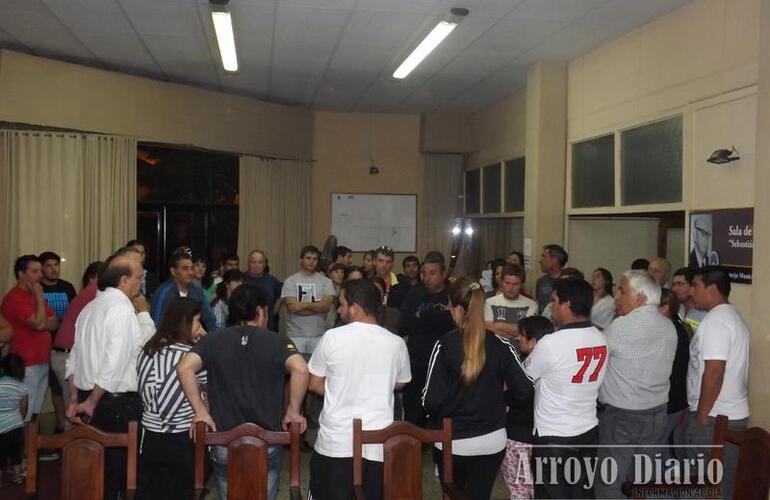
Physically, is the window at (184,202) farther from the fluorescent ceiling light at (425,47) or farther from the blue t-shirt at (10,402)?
the blue t-shirt at (10,402)

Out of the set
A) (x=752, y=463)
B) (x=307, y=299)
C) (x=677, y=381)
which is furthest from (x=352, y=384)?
(x=307, y=299)

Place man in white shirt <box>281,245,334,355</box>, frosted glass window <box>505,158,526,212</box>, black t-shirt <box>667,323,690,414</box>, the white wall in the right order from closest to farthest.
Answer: black t-shirt <box>667,323,690,414</box>, man in white shirt <box>281,245,334,355</box>, the white wall, frosted glass window <box>505,158,526,212</box>

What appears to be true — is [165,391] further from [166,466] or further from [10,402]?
[10,402]

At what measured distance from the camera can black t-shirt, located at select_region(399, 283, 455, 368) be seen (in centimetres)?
464

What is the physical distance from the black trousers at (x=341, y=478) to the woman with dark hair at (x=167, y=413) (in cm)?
60

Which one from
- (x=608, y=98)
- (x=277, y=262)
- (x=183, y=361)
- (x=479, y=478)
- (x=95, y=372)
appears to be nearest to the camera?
(x=183, y=361)

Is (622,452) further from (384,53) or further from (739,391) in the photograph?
(384,53)

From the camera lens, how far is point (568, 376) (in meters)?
3.32

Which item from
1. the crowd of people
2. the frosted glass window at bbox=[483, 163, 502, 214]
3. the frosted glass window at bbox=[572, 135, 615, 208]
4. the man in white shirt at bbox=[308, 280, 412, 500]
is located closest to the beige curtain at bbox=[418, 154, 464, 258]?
the frosted glass window at bbox=[483, 163, 502, 214]

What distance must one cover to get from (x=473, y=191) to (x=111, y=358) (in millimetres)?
7212

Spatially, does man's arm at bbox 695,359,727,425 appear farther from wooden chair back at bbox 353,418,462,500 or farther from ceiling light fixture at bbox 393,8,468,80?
ceiling light fixture at bbox 393,8,468,80

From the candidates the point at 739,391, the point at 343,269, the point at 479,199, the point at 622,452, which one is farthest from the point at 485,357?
the point at 479,199

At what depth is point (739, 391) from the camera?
382 cm

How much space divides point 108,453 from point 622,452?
256 cm
